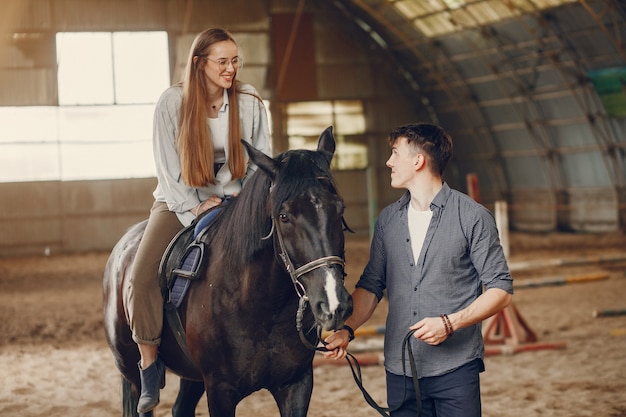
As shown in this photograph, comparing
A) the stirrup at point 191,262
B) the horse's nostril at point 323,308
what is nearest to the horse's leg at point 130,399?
the stirrup at point 191,262

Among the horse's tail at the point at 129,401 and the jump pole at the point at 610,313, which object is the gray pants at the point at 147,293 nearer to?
the horse's tail at the point at 129,401

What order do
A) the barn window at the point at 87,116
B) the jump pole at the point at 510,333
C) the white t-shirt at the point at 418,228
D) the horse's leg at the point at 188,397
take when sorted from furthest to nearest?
the barn window at the point at 87,116 → the jump pole at the point at 510,333 → the horse's leg at the point at 188,397 → the white t-shirt at the point at 418,228

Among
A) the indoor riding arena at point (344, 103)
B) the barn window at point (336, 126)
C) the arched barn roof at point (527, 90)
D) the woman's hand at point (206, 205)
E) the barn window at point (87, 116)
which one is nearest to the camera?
the woman's hand at point (206, 205)

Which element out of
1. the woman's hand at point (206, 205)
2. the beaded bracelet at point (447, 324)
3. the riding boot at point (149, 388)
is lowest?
the riding boot at point (149, 388)

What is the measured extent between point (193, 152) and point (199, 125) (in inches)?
4.3

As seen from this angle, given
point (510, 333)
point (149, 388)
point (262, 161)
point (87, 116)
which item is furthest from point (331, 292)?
point (87, 116)

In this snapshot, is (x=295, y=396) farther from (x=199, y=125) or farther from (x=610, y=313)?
(x=610, y=313)

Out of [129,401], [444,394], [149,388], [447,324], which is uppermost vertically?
[447,324]

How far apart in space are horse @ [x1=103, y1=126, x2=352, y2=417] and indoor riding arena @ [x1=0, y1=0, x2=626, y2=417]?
33.6 ft

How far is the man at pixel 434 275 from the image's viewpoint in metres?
2.74

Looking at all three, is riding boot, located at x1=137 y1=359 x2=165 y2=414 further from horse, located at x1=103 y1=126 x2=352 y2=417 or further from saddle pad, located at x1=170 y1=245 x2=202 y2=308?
→ saddle pad, located at x1=170 y1=245 x2=202 y2=308

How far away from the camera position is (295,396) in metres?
3.24

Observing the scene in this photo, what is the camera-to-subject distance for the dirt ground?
5.73m

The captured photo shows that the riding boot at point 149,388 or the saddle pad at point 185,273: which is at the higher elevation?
the saddle pad at point 185,273
